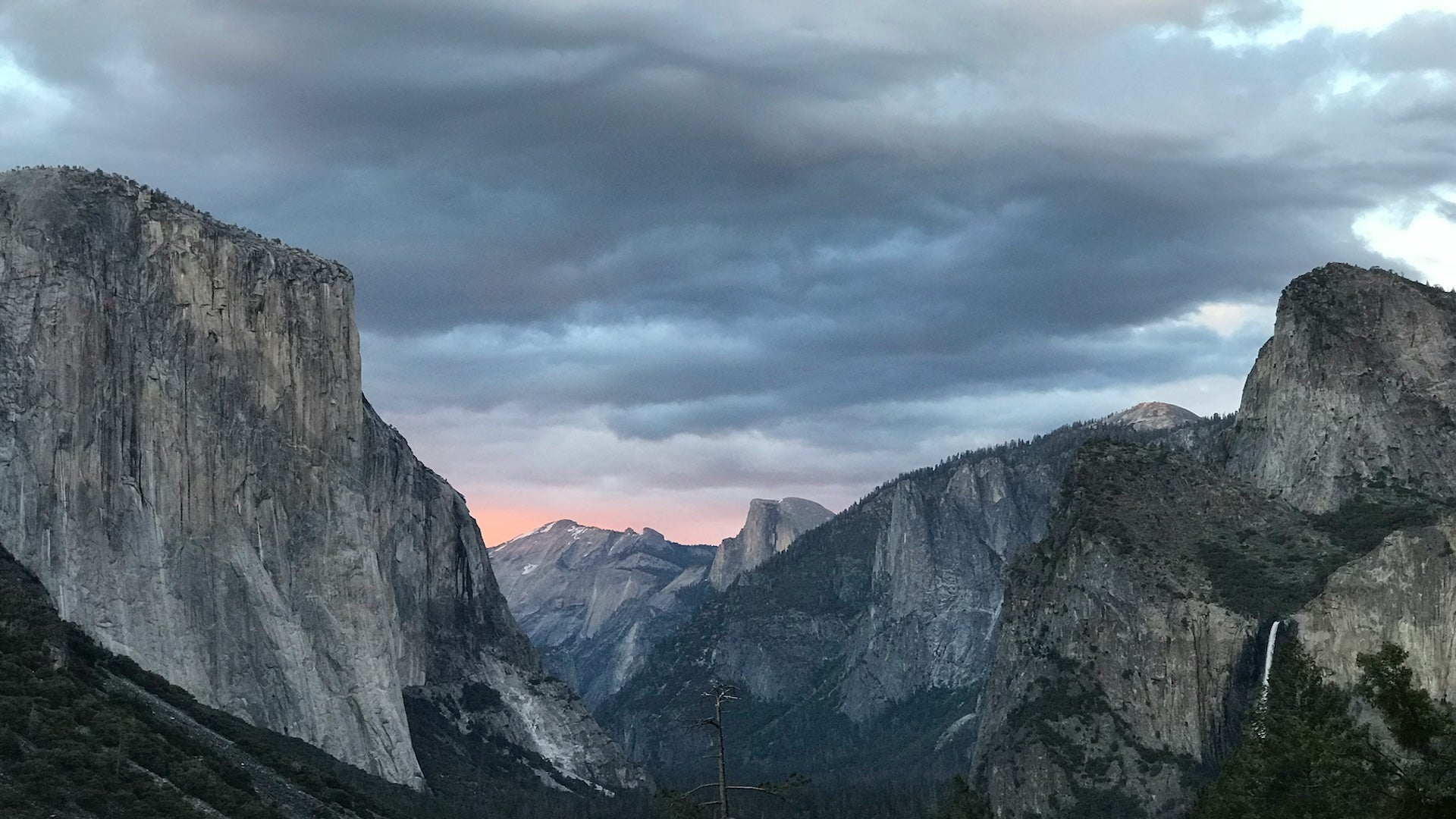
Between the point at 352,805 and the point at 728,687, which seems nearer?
the point at 728,687

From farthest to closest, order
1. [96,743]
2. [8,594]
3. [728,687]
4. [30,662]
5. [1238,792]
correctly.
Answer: [8,594]
[30,662]
[96,743]
[1238,792]
[728,687]

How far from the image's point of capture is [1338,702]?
114m

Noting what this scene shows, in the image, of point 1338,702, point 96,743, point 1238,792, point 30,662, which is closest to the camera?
point 1338,702

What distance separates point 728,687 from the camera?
79812mm

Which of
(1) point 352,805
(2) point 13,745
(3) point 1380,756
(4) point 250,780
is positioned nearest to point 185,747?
(4) point 250,780

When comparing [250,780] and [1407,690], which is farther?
[250,780]

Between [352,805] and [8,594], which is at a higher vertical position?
[8,594]

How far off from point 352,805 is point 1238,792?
9563 cm

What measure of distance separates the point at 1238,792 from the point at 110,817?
80990 millimetres

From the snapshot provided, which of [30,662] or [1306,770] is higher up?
[30,662]

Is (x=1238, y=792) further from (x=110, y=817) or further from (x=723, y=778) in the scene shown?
(x=110, y=817)

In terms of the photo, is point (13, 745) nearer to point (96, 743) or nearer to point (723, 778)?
point (96, 743)

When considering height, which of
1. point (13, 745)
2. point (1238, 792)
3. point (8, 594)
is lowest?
point (1238, 792)

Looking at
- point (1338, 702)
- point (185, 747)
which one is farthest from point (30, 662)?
point (1338, 702)
